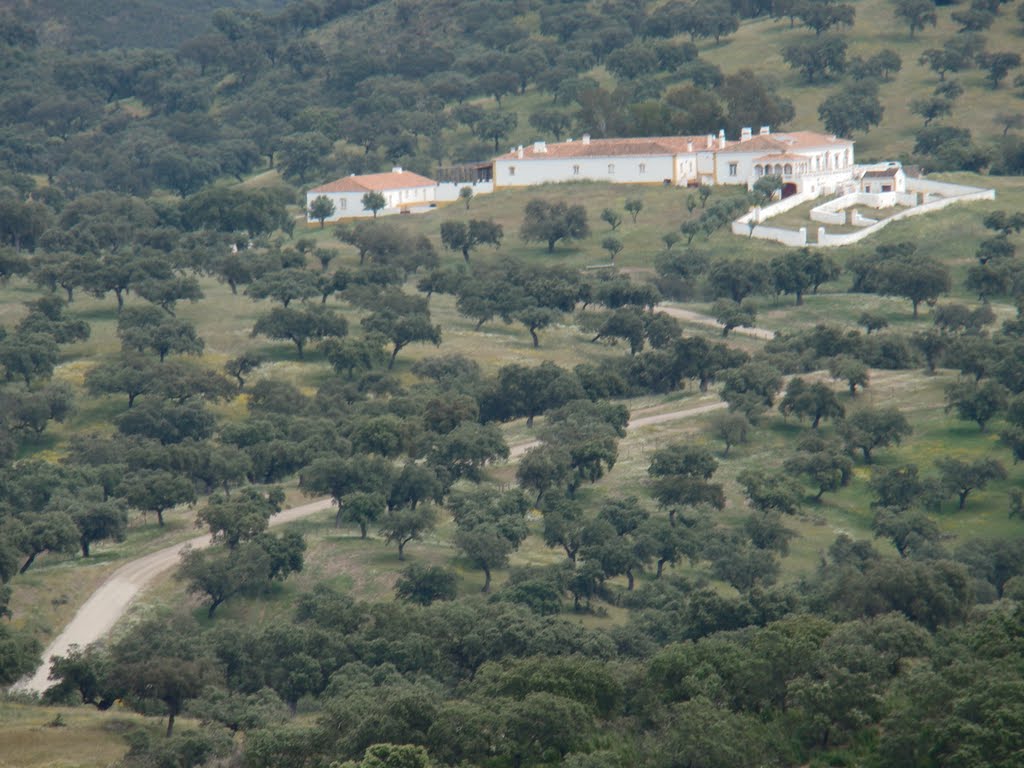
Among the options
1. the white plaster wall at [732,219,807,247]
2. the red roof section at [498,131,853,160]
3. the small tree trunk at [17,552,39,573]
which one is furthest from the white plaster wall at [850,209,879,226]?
the small tree trunk at [17,552,39,573]

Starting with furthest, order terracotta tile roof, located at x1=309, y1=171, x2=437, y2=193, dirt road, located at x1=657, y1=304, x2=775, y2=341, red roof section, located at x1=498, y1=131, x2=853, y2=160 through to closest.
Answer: terracotta tile roof, located at x1=309, y1=171, x2=437, y2=193 → red roof section, located at x1=498, y1=131, x2=853, y2=160 → dirt road, located at x1=657, y1=304, x2=775, y2=341

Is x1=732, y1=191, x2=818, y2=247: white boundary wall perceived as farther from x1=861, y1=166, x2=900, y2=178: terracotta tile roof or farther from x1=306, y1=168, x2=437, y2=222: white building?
x1=306, y1=168, x2=437, y2=222: white building

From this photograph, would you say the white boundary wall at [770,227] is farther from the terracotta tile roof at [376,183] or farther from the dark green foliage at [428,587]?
the dark green foliage at [428,587]

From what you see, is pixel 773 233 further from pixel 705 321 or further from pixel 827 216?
pixel 705 321

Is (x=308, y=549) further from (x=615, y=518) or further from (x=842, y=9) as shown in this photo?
(x=842, y=9)

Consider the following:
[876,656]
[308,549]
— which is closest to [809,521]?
[308,549]

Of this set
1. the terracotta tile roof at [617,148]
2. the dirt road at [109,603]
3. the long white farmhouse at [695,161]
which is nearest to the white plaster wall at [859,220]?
the long white farmhouse at [695,161]

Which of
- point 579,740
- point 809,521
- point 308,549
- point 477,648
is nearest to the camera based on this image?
point 579,740
